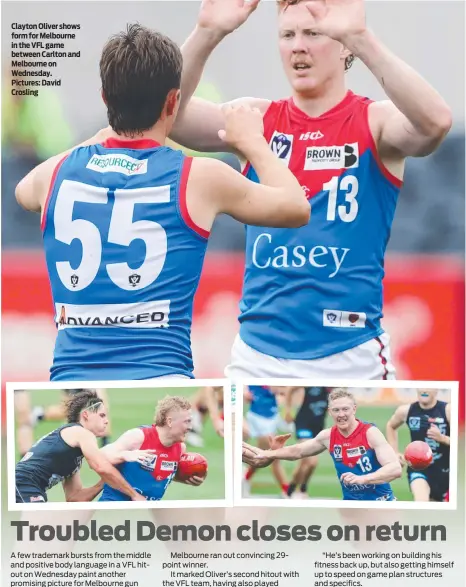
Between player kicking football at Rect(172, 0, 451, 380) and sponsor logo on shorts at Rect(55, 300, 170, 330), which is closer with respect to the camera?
sponsor logo on shorts at Rect(55, 300, 170, 330)

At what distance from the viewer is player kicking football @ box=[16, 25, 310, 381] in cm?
347

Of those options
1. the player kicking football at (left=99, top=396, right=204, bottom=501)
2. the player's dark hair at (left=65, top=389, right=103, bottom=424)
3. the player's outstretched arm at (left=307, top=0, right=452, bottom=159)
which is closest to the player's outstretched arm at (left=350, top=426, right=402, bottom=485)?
the player kicking football at (left=99, top=396, right=204, bottom=501)

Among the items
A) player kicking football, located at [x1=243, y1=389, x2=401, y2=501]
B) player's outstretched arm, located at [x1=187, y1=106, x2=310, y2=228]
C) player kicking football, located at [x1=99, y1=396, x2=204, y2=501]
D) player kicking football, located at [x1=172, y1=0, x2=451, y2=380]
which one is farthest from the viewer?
player kicking football, located at [x1=172, y1=0, x2=451, y2=380]

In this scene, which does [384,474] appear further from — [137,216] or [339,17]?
[339,17]

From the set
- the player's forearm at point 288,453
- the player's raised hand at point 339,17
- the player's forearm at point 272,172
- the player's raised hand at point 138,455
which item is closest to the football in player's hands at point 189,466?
the player's raised hand at point 138,455

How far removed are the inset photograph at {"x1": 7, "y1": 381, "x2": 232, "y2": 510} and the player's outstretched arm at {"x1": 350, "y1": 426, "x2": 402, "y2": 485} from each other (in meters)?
0.57

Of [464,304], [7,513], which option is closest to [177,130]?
[464,304]

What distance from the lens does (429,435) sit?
4180 mm

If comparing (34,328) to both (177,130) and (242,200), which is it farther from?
(242,200)

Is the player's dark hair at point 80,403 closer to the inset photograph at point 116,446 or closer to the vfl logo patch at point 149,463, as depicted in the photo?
the inset photograph at point 116,446

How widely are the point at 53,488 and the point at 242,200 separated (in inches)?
54.3

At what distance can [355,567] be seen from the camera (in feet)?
14.3

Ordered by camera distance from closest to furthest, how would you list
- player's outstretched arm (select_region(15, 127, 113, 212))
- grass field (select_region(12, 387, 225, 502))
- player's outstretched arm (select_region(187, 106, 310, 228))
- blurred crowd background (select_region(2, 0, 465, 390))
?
player's outstretched arm (select_region(187, 106, 310, 228)) → player's outstretched arm (select_region(15, 127, 113, 212)) → grass field (select_region(12, 387, 225, 502)) → blurred crowd background (select_region(2, 0, 465, 390))

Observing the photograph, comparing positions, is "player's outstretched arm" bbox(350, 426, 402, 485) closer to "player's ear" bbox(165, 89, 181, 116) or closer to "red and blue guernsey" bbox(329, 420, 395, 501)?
"red and blue guernsey" bbox(329, 420, 395, 501)
